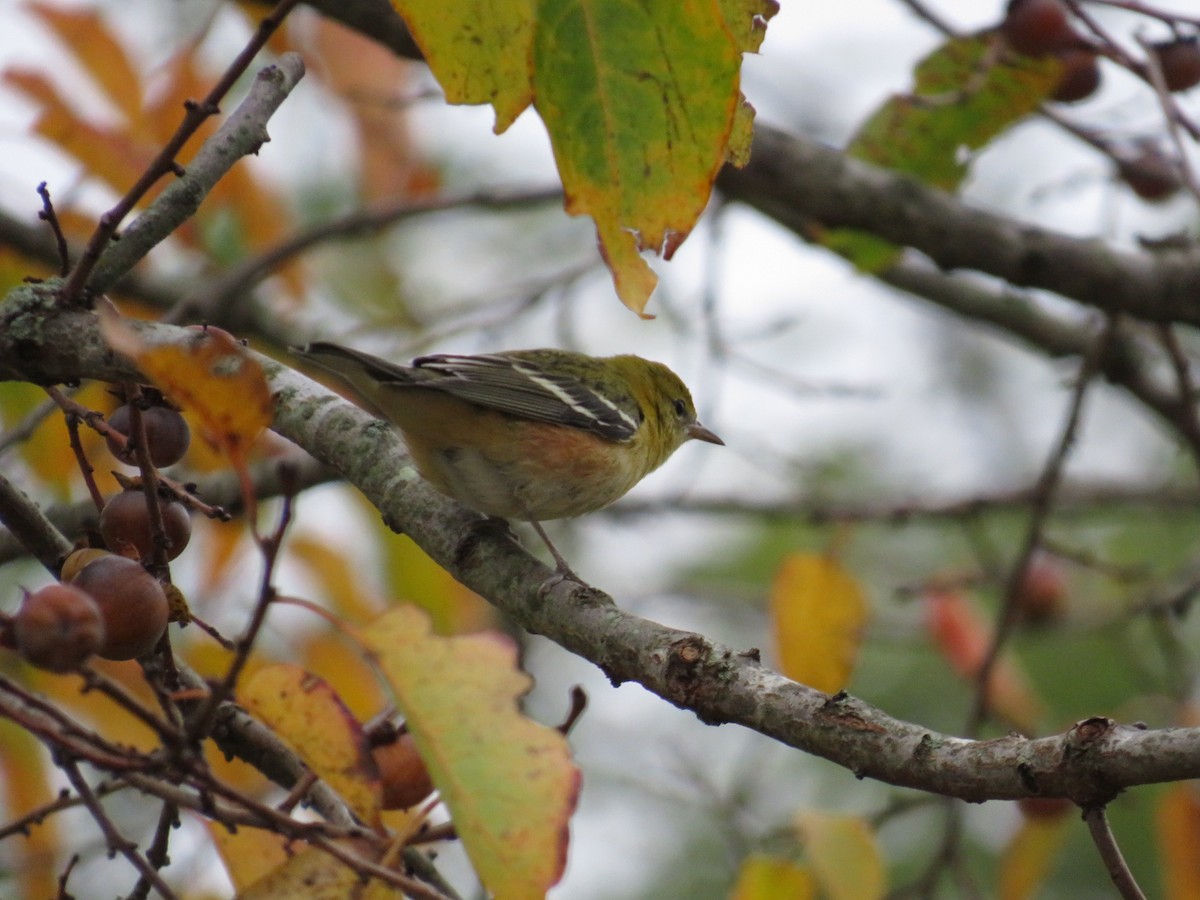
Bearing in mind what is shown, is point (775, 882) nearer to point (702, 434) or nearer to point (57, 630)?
point (57, 630)

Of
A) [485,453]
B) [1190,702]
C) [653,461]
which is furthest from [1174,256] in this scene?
[485,453]

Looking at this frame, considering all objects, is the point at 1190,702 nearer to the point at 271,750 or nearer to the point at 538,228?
the point at 271,750

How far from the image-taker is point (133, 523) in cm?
225

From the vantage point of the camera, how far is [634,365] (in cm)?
561

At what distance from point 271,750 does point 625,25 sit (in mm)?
1623

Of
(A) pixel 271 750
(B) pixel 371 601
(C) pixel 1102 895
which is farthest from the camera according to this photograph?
(C) pixel 1102 895

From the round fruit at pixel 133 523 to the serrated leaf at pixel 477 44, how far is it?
3.05 ft

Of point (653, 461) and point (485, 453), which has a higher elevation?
point (485, 453)

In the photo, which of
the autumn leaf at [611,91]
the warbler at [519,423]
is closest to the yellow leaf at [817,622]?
the warbler at [519,423]

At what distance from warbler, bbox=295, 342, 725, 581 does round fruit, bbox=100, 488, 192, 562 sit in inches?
36.4

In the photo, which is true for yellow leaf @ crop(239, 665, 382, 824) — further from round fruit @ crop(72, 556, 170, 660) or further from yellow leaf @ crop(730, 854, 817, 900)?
yellow leaf @ crop(730, 854, 817, 900)

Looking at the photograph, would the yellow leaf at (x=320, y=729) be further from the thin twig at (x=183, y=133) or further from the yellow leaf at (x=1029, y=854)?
the yellow leaf at (x=1029, y=854)

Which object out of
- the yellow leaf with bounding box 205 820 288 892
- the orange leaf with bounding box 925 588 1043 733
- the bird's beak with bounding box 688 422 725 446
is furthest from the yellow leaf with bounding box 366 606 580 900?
the bird's beak with bounding box 688 422 725 446

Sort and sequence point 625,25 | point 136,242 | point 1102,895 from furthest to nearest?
point 1102,895, point 136,242, point 625,25
